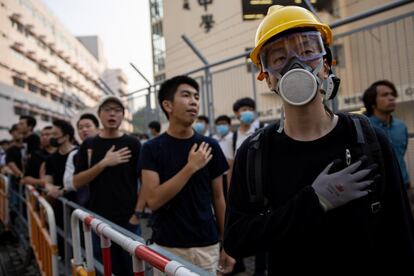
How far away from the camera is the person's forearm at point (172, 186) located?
2.39 m

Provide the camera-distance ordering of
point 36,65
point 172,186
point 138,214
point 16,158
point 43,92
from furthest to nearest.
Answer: point 43,92, point 36,65, point 16,158, point 138,214, point 172,186

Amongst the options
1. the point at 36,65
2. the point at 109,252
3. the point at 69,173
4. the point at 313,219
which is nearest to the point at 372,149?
the point at 313,219

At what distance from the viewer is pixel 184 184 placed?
7.89 feet

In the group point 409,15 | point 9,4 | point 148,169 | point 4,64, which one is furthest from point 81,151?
point 9,4

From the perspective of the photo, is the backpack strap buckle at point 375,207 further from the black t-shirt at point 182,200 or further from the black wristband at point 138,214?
the black wristband at point 138,214

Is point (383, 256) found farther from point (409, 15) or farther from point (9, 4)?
point (9, 4)

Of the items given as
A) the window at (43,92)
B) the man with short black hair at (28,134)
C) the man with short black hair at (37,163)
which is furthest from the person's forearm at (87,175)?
the window at (43,92)

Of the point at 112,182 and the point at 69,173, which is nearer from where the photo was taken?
the point at 112,182

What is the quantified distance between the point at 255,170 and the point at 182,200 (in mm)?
1273

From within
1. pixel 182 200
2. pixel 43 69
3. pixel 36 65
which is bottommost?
pixel 182 200

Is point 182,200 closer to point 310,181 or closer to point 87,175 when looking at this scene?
point 87,175

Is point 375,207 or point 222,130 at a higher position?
point 222,130

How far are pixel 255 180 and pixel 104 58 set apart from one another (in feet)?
291

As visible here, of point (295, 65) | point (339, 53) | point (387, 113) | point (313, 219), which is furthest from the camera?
point (339, 53)
